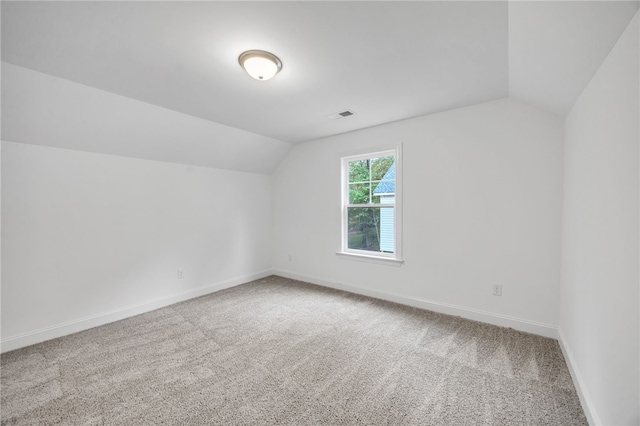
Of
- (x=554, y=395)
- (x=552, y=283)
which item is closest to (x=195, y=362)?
(x=554, y=395)

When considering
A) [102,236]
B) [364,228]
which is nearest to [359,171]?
[364,228]

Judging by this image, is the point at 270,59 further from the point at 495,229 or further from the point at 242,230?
the point at 242,230

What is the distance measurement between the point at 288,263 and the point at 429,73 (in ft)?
11.9

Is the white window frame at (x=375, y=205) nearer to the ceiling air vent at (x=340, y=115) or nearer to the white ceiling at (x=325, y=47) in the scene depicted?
the ceiling air vent at (x=340, y=115)

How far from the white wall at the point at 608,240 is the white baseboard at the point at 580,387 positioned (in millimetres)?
10

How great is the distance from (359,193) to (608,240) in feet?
9.06

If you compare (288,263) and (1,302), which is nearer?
(1,302)

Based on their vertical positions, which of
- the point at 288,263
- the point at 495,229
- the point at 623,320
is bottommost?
the point at 288,263

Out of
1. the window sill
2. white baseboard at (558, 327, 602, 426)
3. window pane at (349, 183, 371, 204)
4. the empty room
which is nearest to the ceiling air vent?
the empty room

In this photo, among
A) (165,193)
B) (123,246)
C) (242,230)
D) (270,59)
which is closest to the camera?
(270,59)

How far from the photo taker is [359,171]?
394 centimetres

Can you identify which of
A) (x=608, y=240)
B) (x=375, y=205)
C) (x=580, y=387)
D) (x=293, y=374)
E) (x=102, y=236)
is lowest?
(x=293, y=374)

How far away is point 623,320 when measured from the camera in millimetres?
1197

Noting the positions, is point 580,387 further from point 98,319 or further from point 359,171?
point 98,319
